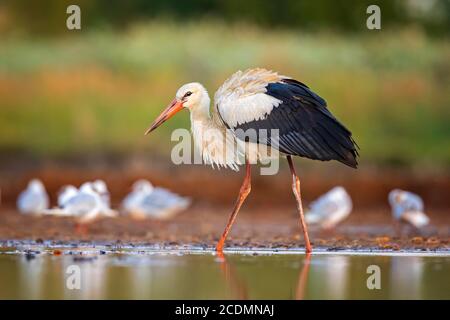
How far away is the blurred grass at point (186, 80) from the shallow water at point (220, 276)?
8393 mm

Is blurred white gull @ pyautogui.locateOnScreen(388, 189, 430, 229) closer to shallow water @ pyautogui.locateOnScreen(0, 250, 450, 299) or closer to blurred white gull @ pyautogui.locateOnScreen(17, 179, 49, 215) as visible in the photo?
shallow water @ pyautogui.locateOnScreen(0, 250, 450, 299)

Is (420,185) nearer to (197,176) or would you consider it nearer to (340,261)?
(197,176)

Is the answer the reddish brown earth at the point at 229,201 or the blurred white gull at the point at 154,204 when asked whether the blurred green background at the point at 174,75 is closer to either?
the reddish brown earth at the point at 229,201

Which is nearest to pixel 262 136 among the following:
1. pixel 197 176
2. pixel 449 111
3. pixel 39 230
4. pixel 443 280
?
pixel 443 280

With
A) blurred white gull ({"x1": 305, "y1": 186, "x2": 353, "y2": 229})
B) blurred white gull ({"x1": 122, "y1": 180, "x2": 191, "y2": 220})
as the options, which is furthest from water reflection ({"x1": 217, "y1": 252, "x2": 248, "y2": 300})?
blurred white gull ({"x1": 122, "y1": 180, "x2": 191, "y2": 220})

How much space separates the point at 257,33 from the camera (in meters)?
21.4

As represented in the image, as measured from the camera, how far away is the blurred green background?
59.7 ft

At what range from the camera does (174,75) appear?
63.1 feet

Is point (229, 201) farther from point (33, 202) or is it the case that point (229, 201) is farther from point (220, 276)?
point (220, 276)

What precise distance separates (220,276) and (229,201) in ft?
26.6

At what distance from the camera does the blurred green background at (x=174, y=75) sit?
59.7 ft

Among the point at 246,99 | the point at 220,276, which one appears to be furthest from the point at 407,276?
the point at 246,99

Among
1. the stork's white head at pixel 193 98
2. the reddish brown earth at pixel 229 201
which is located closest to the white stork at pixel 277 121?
the stork's white head at pixel 193 98
